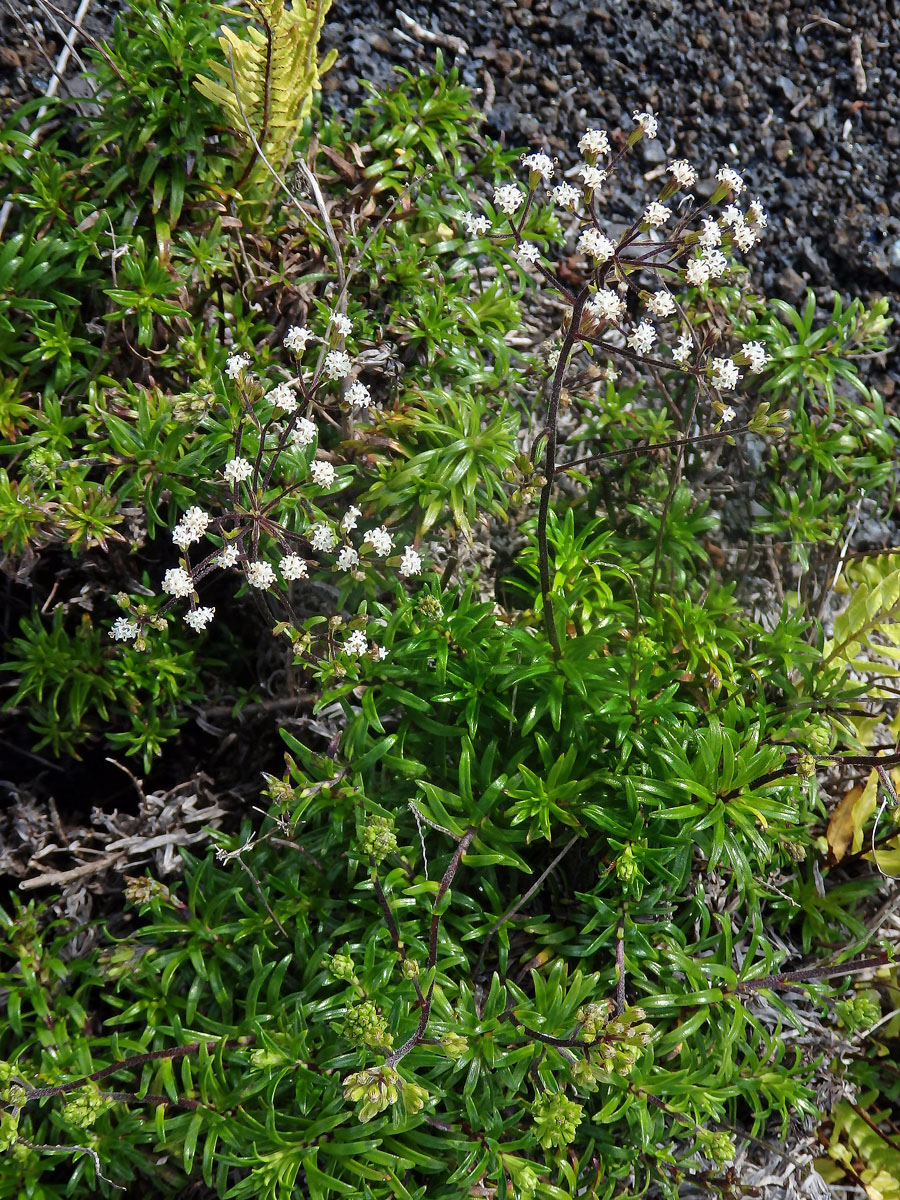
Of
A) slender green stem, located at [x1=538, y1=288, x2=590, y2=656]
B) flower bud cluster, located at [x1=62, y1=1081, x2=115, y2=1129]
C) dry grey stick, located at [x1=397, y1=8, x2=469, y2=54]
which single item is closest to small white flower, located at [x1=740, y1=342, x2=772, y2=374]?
slender green stem, located at [x1=538, y1=288, x2=590, y2=656]

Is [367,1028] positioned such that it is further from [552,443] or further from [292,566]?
[552,443]

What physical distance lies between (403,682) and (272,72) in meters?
2.10

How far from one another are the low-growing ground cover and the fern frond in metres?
0.02

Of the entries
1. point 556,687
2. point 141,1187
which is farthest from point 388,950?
point 141,1187

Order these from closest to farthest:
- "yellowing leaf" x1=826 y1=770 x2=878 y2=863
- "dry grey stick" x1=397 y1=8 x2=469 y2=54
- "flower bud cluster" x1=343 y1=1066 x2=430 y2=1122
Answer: "flower bud cluster" x1=343 y1=1066 x2=430 y2=1122 → "yellowing leaf" x1=826 y1=770 x2=878 y2=863 → "dry grey stick" x1=397 y1=8 x2=469 y2=54

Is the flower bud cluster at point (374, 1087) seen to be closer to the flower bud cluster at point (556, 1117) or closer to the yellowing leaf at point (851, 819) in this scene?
the flower bud cluster at point (556, 1117)

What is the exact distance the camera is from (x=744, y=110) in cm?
466

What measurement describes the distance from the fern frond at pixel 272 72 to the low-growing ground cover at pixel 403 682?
A: 21 mm

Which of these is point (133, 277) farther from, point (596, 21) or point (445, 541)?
point (596, 21)

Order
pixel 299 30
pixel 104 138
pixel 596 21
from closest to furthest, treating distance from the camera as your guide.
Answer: pixel 299 30
pixel 104 138
pixel 596 21

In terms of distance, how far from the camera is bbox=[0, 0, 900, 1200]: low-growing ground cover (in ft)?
8.46

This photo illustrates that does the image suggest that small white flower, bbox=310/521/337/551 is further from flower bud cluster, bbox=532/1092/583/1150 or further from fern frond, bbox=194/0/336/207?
flower bud cluster, bbox=532/1092/583/1150

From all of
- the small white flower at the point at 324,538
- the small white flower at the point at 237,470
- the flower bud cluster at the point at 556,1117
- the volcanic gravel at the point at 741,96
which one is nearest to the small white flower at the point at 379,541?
the small white flower at the point at 324,538

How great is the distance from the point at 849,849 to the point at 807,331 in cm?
218
